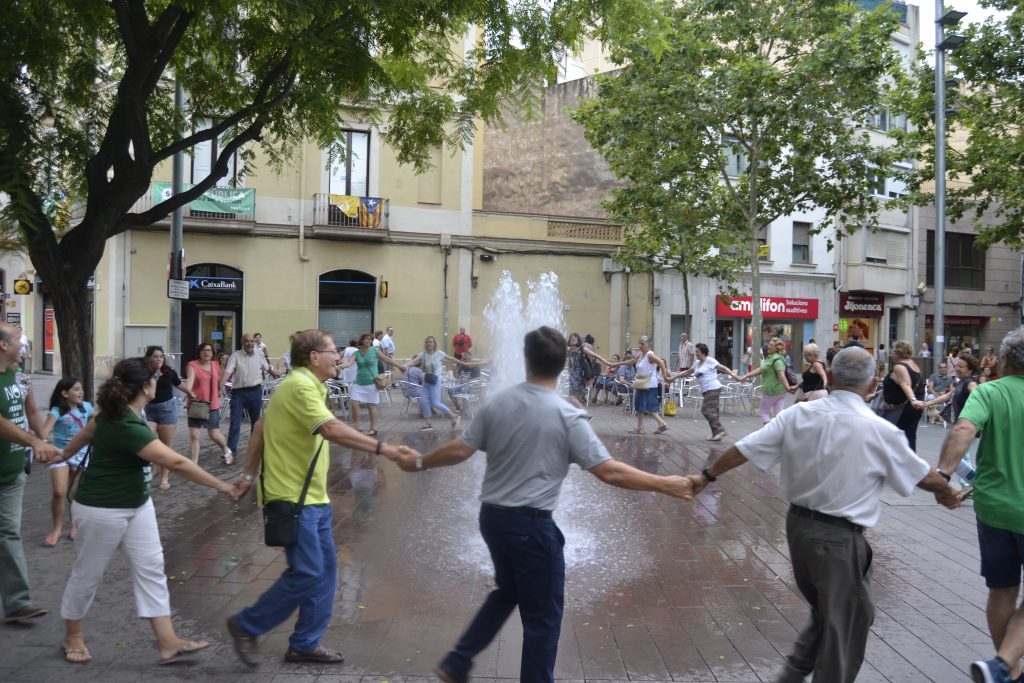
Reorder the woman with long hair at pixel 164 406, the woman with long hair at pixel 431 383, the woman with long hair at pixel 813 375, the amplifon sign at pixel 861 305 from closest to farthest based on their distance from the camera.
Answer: the woman with long hair at pixel 164 406, the woman with long hair at pixel 813 375, the woman with long hair at pixel 431 383, the amplifon sign at pixel 861 305

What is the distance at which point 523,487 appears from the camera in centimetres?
376

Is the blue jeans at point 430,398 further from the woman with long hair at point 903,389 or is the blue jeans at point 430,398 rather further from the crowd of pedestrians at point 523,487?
the crowd of pedestrians at point 523,487

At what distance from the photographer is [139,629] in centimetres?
511

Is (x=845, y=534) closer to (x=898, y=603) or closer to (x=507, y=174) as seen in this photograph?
(x=898, y=603)

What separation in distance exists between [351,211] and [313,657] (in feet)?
74.8

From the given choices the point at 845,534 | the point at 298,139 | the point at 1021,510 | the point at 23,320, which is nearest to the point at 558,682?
the point at 845,534

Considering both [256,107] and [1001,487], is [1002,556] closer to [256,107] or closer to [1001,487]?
[1001,487]

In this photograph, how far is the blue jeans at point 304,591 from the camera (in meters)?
4.41

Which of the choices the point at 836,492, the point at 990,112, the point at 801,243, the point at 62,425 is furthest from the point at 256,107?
the point at 801,243

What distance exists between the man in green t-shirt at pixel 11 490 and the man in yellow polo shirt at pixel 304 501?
150 centimetres

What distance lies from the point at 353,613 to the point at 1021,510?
3814 millimetres

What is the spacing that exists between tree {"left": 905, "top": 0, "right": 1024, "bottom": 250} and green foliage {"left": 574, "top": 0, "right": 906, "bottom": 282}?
110cm

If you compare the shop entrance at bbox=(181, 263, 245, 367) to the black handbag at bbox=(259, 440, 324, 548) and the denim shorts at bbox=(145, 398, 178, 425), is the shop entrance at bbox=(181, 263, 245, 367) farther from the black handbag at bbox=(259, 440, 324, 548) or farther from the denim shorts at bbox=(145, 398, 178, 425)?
the black handbag at bbox=(259, 440, 324, 548)

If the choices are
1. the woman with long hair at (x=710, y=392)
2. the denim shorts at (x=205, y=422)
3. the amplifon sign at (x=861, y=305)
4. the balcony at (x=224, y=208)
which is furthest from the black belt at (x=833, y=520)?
the amplifon sign at (x=861, y=305)
